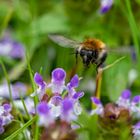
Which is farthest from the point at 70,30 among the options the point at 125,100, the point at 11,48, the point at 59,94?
the point at 59,94

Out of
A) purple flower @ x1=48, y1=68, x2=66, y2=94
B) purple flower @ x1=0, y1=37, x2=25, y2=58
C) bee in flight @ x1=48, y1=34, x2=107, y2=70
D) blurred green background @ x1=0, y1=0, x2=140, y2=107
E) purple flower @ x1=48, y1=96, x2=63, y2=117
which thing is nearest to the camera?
purple flower @ x1=48, y1=96, x2=63, y2=117

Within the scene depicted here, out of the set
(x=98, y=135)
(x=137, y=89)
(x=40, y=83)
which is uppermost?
(x=40, y=83)

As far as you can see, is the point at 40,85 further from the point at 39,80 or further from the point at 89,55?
the point at 89,55

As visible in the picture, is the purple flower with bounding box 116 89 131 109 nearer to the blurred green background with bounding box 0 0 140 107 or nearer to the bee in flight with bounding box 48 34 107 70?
the bee in flight with bounding box 48 34 107 70

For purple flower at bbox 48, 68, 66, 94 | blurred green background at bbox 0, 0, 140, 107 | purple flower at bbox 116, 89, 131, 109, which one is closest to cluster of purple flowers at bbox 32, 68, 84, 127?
purple flower at bbox 48, 68, 66, 94

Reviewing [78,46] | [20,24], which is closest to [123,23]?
[20,24]

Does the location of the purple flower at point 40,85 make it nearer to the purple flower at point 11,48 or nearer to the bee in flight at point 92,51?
the bee in flight at point 92,51

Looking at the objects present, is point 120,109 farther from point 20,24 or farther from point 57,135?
point 20,24

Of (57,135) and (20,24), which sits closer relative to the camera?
(57,135)
